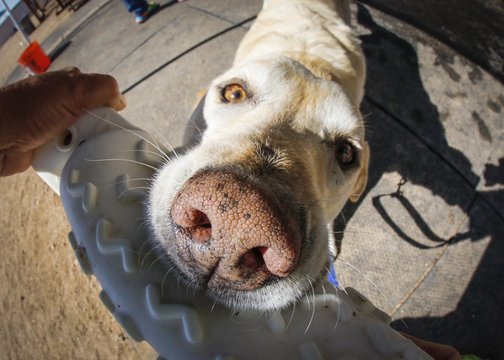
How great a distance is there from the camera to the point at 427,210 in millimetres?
3412

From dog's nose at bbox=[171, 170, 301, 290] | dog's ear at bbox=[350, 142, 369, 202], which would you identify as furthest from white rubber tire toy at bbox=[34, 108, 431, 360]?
dog's ear at bbox=[350, 142, 369, 202]

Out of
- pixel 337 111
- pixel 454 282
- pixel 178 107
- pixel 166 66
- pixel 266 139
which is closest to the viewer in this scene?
pixel 266 139

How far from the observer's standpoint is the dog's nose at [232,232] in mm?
971

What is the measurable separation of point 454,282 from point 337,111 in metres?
2.45

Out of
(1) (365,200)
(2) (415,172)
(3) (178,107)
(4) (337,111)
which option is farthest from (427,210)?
(3) (178,107)

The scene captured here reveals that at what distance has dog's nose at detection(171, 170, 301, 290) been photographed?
971mm

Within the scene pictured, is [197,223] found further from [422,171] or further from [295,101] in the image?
[422,171]

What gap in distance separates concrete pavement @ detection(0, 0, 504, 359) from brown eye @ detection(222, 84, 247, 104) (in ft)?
4.25

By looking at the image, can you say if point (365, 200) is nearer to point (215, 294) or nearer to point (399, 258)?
point (399, 258)

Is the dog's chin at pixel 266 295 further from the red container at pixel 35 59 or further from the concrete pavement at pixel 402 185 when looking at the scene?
the red container at pixel 35 59

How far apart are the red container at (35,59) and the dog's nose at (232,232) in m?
6.21

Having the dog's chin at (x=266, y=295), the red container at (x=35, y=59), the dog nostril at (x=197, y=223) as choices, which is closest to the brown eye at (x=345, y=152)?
the dog's chin at (x=266, y=295)

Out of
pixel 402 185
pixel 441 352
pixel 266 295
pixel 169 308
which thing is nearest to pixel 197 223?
pixel 169 308

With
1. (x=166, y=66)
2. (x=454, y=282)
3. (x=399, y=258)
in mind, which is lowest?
(x=454, y=282)
